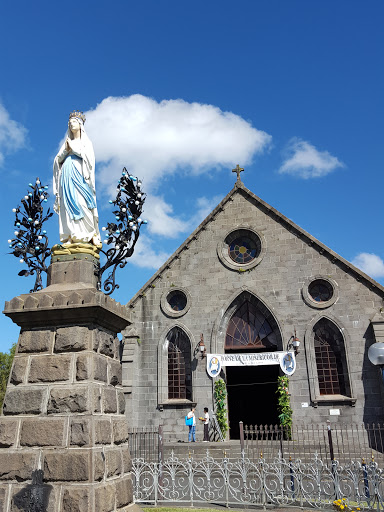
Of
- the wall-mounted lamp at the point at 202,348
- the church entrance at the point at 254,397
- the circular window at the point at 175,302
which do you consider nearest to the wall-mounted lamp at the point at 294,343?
the wall-mounted lamp at the point at 202,348

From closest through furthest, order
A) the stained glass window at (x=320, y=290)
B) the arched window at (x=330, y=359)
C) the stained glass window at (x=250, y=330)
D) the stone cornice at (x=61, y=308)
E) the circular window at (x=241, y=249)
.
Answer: the stone cornice at (x=61, y=308) → the arched window at (x=330, y=359) → the stained glass window at (x=320, y=290) → the stained glass window at (x=250, y=330) → the circular window at (x=241, y=249)

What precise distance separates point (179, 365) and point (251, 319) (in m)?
4.00

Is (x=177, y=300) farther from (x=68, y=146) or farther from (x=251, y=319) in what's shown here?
(x=68, y=146)

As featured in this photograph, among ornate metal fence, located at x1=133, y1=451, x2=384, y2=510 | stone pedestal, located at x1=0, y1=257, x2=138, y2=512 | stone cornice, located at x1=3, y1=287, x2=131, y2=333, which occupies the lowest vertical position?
ornate metal fence, located at x1=133, y1=451, x2=384, y2=510

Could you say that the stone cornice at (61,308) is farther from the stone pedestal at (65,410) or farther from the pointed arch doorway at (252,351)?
the pointed arch doorway at (252,351)

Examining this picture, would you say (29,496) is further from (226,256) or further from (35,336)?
(226,256)

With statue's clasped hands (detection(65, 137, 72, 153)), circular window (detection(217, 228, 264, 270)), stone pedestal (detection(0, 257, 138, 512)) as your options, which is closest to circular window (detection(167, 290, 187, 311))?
circular window (detection(217, 228, 264, 270))

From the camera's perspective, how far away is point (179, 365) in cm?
2131

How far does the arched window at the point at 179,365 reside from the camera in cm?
2089

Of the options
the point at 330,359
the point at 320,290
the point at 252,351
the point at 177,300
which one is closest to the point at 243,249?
the point at 177,300

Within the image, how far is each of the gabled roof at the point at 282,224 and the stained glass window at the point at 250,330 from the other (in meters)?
3.97

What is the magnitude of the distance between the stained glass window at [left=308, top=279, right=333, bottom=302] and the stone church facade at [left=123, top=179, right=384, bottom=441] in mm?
46

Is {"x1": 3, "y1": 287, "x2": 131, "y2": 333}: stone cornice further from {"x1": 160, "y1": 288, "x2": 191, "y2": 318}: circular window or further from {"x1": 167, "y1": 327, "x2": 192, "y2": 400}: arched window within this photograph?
{"x1": 160, "y1": 288, "x2": 191, "y2": 318}: circular window

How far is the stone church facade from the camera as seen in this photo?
1941 cm
